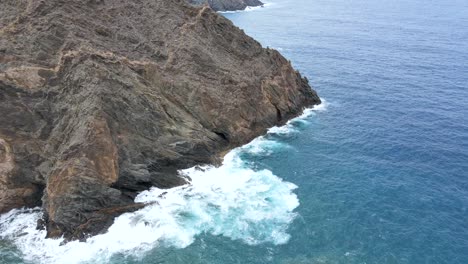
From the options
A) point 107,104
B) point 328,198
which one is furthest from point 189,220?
point 328,198

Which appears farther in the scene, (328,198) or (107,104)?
(328,198)

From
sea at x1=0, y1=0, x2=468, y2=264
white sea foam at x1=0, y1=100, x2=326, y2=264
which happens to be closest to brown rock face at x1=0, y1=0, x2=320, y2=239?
white sea foam at x1=0, y1=100, x2=326, y2=264

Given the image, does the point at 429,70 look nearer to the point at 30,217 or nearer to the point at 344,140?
the point at 344,140

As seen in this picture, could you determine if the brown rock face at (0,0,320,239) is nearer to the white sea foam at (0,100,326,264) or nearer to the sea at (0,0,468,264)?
the white sea foam at (0,100,326,264)

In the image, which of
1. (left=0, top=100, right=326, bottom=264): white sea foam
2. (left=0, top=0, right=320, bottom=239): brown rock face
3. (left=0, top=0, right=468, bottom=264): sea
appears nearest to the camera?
(left=0, top=0, right=468, bottom=264): sea

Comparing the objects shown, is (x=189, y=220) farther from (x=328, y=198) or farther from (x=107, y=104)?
(x=328, y=198)

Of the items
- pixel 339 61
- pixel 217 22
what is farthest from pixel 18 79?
pixel 339 61

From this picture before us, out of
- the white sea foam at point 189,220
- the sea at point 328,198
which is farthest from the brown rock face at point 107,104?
the sea at point 328,198
